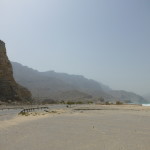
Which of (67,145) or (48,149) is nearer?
(48,149)

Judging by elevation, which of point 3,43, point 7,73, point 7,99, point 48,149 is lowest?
point 48,149

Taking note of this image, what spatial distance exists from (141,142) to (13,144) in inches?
230

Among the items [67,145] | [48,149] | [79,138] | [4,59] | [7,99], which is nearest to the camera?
[48,149]

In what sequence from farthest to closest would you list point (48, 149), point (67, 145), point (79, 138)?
point (79, 138)
point (67, 145)
point (48, 149)

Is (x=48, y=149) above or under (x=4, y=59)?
under

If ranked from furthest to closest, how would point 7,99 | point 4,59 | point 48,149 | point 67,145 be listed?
point 4,59
point 7,99
point 67,145
point 48,149

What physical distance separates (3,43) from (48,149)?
8997 centimetres

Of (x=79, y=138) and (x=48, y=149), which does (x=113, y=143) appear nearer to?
(x=79, y=138)

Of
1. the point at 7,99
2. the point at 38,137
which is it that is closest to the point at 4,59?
the point at 7,99

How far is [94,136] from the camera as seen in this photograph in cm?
1497

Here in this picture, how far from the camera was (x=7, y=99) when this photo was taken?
8888 centimetres

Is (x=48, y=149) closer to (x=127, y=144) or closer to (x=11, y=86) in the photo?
(x=127, y=144)

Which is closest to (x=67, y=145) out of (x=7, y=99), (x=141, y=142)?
(x=141, y=142)

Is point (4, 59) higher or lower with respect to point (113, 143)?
higher
